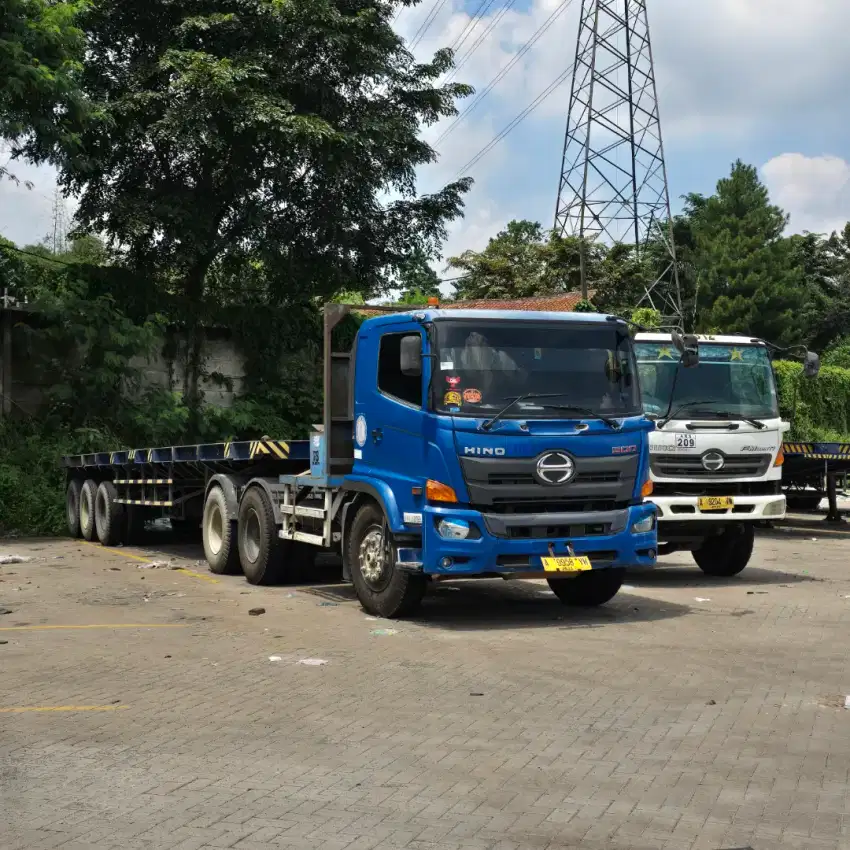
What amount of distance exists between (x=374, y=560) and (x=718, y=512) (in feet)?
15.1

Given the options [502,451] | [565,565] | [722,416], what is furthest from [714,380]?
[502,451]

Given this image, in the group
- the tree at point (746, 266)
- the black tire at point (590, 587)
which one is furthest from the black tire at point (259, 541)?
the tree at point (746, 266)

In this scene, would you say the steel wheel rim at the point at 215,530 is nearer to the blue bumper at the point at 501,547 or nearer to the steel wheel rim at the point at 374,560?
the steel wheel rim at the point at 374,560

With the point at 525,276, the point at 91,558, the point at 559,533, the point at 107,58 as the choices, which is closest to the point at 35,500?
the point at 91,558

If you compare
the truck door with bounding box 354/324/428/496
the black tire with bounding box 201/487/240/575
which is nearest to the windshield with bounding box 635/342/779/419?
the truck door with bounding box 354/324/428/496

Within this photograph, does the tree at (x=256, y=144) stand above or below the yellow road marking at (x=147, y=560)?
above

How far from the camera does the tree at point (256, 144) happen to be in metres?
23.3

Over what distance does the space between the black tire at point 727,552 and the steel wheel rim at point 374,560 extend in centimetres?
507

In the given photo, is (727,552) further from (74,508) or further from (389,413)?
(74,508)

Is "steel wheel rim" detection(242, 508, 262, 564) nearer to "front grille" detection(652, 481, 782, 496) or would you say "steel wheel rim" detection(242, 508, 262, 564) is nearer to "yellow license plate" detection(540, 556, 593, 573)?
"yellow license plate" detection(540, 556, 593, 573)

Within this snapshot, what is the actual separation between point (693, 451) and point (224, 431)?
15.0 m

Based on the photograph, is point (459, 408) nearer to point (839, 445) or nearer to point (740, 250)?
point (839, 445)

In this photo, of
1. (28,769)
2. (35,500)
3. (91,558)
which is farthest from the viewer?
(35,500)

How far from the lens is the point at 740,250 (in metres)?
63.4
